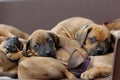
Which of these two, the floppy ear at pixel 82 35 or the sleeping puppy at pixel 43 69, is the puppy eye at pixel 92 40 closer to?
the floppy ear at pixel 82 35

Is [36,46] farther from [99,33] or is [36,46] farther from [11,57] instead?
[99,33]

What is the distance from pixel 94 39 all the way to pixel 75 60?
1.28 feet

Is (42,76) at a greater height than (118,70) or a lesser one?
lesser

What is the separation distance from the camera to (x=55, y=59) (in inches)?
84.4

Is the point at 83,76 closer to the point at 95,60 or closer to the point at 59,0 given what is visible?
the point at 95,60

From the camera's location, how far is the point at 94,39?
2453 millimetres

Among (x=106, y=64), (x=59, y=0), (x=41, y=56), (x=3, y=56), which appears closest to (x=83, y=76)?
(x=106, y=64)

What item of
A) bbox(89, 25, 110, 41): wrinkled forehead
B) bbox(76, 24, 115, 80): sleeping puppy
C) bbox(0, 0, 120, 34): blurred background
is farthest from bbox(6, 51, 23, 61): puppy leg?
bbox(0, 0, 120, 34): blurred background

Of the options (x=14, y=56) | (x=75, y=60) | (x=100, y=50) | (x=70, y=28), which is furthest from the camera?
(x=70, y=28)

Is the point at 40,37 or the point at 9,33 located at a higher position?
the point at 40,37

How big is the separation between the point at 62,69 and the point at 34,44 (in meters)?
0.36

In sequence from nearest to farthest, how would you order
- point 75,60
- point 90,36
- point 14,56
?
1. point 75,60
2. point 14,56
3. point 90,36

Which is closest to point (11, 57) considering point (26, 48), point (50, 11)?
point (26, 48)

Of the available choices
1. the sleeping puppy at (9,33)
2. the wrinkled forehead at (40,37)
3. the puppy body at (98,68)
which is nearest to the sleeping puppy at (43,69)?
the puppy body at (98,68)
